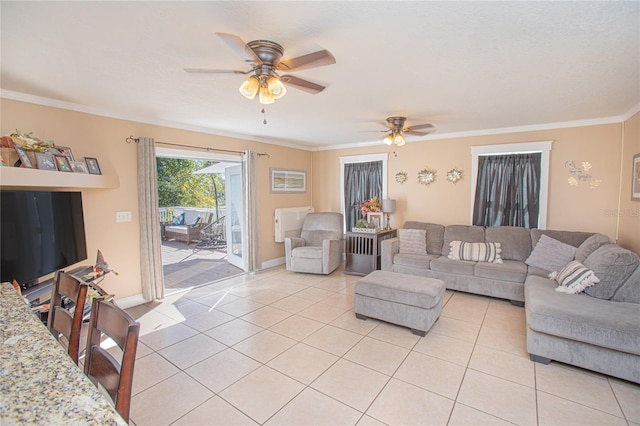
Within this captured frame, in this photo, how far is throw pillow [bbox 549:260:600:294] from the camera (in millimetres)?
2748

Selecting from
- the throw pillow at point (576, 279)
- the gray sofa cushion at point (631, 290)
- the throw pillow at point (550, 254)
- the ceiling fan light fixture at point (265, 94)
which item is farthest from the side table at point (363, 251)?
the ceiling fan light fixture at point (265, 94)

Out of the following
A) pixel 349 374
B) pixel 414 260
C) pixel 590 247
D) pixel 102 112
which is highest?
pixel 102 112

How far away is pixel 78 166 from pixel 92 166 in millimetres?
214

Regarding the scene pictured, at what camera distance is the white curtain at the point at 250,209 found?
5.16 m

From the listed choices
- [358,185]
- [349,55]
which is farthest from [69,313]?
[358,185]

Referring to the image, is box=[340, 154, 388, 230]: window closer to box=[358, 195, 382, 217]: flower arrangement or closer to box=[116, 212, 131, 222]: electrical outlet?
box=[358, 195, 382, 217]: flower arrangement

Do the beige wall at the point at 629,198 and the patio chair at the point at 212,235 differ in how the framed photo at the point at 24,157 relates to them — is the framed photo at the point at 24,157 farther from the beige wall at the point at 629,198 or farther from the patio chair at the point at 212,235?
the beige wall at the point at 629,198

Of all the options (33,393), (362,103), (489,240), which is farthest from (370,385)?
(489,240)

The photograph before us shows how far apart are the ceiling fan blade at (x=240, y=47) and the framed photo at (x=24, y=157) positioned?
222 centimetres

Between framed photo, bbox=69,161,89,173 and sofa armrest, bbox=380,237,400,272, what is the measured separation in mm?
3984

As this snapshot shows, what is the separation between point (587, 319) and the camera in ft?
7.63

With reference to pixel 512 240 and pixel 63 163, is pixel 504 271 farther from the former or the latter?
pixel 63 163

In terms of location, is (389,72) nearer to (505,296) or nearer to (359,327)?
(359,327)

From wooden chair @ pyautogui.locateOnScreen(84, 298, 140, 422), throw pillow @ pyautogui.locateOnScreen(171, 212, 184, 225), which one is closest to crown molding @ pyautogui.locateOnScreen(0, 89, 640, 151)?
wooden chair @ pyautogui.locateOnScreen(84, 298, 140, 422)
